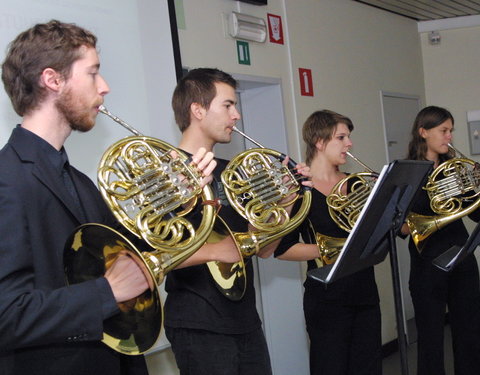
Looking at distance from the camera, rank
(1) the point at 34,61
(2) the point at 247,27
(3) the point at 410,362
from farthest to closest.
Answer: (3) the point at 410,362 < (2) the point at 247,27 < (1) the point at 34,61

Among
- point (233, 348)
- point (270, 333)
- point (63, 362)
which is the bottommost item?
point (270, 333)

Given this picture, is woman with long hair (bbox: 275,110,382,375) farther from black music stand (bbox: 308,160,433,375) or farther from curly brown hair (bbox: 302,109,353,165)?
black music stand (bbox: 308,160,433,375)

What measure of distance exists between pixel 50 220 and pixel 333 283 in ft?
5.59

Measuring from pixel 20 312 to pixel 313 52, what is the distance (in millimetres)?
3660

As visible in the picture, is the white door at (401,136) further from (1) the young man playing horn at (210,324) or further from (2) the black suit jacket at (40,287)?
(2) the black suit jacket at (40,287)

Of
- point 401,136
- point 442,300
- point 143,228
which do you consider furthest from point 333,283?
point 401,136

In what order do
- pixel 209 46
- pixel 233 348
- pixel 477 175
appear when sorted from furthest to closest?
pixel 209 46 → pixel 477 175 → pixel 233 348

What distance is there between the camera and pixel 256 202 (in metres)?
2.36

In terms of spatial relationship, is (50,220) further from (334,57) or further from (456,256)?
(334,57)

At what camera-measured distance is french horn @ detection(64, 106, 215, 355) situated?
154cm

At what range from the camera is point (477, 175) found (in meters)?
3.51

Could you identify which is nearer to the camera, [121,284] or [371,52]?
[121,284]

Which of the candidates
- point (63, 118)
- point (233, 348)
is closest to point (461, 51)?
point (233, 348)

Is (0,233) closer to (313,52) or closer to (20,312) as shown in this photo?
(20,312)
